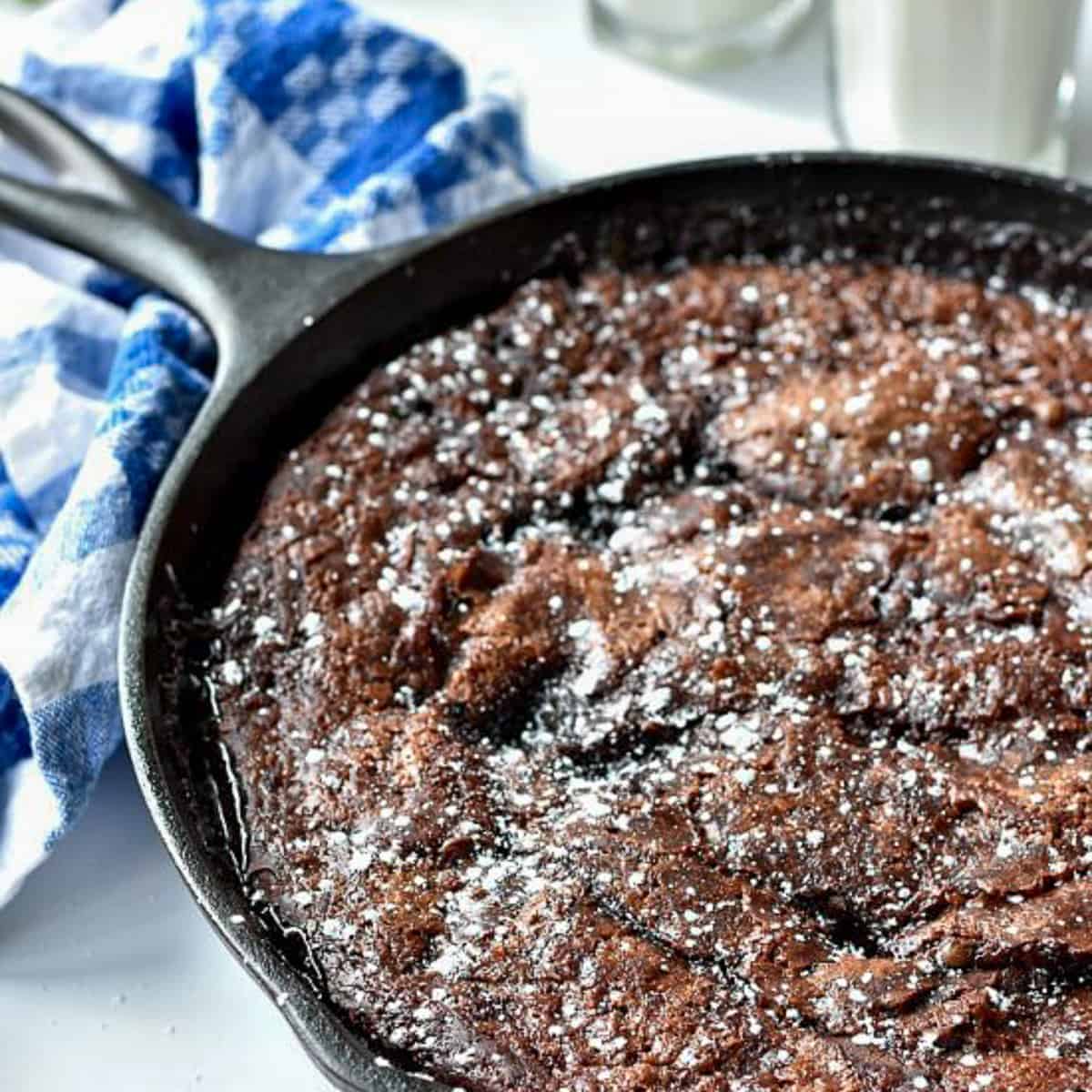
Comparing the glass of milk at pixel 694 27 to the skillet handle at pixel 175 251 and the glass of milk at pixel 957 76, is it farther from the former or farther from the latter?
the skillet handle at pixel 175 251

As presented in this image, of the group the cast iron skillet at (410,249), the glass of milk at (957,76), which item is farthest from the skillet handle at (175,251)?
the glass of milk at (957,76)

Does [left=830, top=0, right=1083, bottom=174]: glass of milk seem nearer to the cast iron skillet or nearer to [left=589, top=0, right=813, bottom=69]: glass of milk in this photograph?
[left=589, top=0, right=813, bottom=69]: glass of milk

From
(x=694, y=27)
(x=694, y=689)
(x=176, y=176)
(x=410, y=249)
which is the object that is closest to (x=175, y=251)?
(x=410, y=249)

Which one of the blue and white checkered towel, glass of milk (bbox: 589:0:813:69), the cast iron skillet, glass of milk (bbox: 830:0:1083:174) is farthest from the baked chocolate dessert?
glass of milk (bbox: 589:0:813:69)

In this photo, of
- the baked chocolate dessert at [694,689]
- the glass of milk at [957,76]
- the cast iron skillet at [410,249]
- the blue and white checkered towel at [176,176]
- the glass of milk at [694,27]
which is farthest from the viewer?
the glass of milk at [694,27]

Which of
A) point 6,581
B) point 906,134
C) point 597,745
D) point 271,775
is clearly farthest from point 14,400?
point 906,134

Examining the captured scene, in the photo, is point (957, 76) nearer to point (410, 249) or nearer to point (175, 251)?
point (410, 249)
